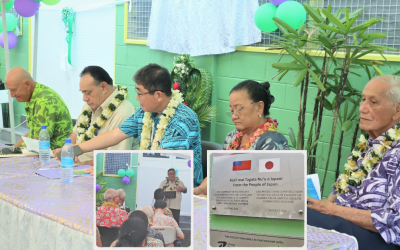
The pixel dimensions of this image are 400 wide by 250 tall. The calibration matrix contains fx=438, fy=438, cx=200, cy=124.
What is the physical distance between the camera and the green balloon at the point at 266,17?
3.49 meters

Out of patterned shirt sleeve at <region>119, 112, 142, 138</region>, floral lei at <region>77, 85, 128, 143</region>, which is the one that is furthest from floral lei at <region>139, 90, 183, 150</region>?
floral lei at <region>77, 85, 128, 143</region>

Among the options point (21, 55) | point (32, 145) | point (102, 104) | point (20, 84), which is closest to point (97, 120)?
point (102, 104)

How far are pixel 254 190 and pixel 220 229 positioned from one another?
160mm

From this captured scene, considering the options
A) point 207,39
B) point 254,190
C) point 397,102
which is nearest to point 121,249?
point 254,190

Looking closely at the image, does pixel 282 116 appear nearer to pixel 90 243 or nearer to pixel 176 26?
pixel 176 26

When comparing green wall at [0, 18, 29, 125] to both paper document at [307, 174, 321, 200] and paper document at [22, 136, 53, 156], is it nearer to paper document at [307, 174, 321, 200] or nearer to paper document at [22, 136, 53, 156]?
paper document at [22, 136, 53, 156]

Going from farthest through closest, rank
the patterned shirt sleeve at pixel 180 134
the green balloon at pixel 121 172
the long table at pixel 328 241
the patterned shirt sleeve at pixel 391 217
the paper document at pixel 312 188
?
the patterned shirt sleeve at pixel 180 134
the paper document at pixel 312 188
the patterned shirt sleeve at pixel 391 217
the long table at pixel 328 241
the green balloon at pixel 121 172

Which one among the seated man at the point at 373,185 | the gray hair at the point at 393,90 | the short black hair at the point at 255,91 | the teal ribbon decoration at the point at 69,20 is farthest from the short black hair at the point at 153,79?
the teal ribbon decoration at the point at 69,20

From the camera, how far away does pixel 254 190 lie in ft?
4.27

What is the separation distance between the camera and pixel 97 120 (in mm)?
3078

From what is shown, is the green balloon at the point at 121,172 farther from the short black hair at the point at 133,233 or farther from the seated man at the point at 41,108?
the seated man at the point at 41,108

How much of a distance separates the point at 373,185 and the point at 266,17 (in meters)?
1.86

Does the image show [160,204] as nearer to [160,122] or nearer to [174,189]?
[174,189]

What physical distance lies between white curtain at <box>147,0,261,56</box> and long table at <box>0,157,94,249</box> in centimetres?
222
